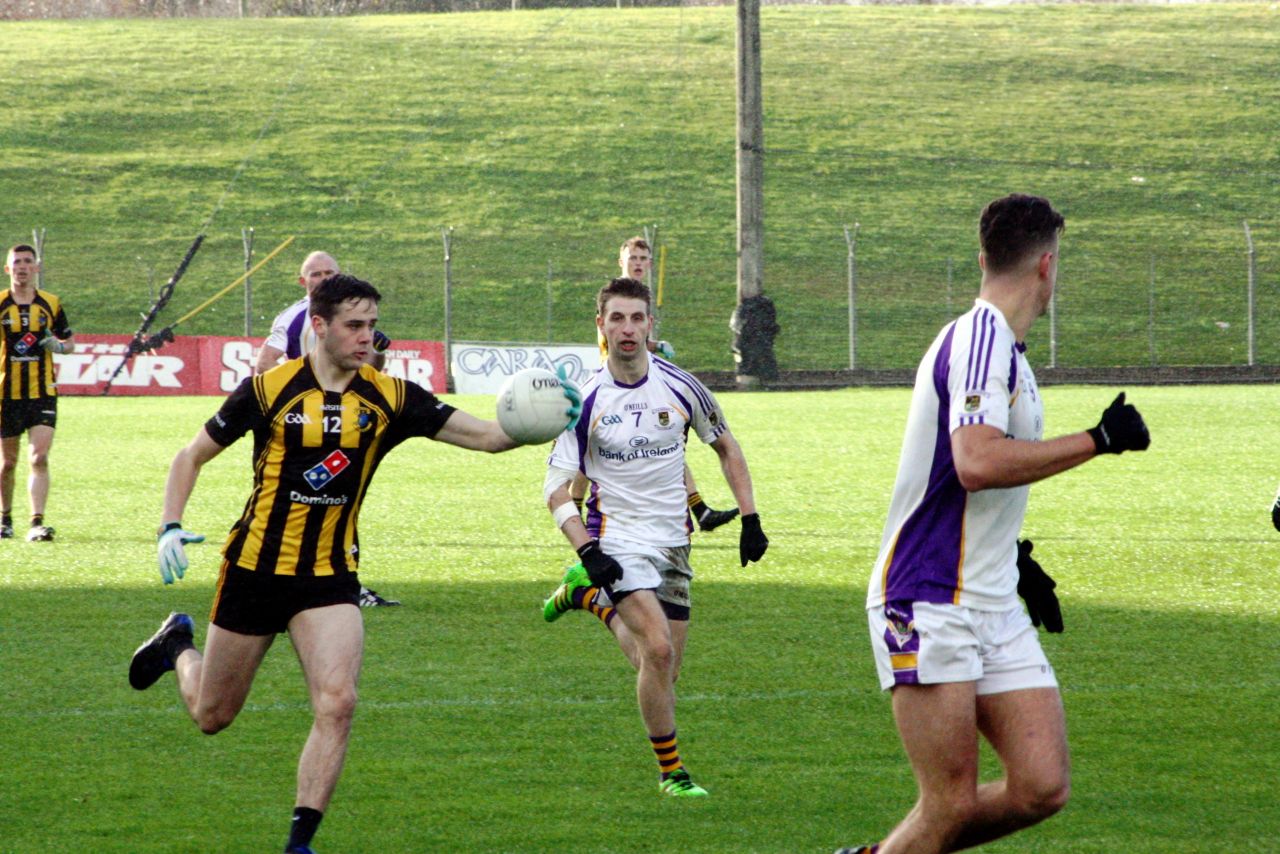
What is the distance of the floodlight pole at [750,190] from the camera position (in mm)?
28672

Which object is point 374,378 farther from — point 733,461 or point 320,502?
point 733,461

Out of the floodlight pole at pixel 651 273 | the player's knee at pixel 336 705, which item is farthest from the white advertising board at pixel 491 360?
the player's knee at pixel 336 705

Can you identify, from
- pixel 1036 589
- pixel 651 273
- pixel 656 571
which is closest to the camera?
pixel 1036 589

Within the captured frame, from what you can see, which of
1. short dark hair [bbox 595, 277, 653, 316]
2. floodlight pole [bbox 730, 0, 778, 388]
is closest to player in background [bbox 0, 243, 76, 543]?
short dark hair [bbox 595, 277, 653, 316]

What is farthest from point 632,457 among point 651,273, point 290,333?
point 651,273

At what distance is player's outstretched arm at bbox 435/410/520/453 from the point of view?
19.4 feet

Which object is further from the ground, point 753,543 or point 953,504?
point 953,504

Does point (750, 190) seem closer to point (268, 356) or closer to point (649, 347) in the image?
point (649, 347)

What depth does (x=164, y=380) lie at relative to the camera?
31.0m

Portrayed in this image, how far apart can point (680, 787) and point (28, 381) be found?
9.01 metres

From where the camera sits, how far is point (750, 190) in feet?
94.2

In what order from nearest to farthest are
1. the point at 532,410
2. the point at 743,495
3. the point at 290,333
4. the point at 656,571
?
1. the point at 532,410
2. the point at 656,571
3. the point at 743,495
4. the point at 290,333

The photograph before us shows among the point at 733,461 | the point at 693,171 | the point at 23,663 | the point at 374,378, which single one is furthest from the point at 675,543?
the point at 693,171

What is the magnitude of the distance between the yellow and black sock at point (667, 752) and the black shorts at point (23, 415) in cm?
865
